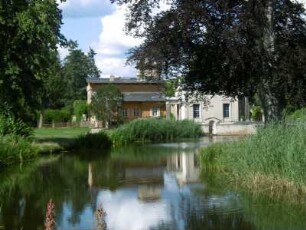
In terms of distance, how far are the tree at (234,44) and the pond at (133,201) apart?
142 inches

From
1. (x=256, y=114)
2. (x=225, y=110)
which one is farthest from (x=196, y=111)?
(x=256, y=114)

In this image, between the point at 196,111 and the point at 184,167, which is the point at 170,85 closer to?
the point at 184,167

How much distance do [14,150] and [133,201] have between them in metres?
13.1

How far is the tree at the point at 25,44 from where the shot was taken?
95.5ft

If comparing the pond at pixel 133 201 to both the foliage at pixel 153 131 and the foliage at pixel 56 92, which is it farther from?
the foliage at pixel 56 92

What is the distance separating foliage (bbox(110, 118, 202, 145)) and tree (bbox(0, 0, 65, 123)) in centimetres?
1156

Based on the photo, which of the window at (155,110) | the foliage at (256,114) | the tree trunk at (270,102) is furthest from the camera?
the window at (155,110)

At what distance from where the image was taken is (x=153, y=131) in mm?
47281

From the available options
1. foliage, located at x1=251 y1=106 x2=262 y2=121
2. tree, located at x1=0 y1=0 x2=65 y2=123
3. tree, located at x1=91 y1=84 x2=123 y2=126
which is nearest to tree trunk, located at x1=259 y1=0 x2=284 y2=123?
tree, located at x1=0 y1=0 x2=65 y2=123

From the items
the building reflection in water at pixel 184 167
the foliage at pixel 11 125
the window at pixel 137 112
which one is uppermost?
the window at pixel 137 112

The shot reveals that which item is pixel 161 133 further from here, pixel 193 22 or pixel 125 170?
pixel 193 22

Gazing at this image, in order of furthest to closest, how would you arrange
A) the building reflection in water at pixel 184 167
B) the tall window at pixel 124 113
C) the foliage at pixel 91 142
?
the tall window at pixel 124 113
the foliage at pixel 91 142
the building reflection in water at pixel 184 167

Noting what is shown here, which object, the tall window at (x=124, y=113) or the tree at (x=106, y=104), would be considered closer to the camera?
the tree at (x=106, y=104)

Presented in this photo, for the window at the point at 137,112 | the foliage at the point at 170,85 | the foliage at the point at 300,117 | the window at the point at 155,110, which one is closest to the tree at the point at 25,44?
the foliage at the point at 170,85
